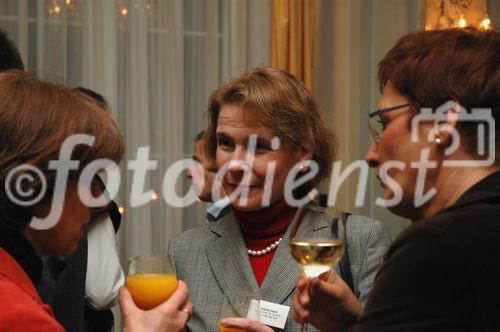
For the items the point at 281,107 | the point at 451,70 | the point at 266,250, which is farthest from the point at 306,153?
the point at 451,70

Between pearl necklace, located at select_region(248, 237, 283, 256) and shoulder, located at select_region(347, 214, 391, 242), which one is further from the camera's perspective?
pearl necklace, located at select_region(248, 237, 283, 256)

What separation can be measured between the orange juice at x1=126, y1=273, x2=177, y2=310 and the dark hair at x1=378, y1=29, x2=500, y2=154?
0.74 meters

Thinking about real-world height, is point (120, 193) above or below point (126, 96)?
below

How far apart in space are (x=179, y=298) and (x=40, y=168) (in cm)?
53

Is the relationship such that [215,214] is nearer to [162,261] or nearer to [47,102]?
[162,261]

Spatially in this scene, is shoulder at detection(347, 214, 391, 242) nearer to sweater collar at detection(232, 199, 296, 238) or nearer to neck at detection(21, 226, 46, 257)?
sweater collar at detection(232, 199, 296, 238)

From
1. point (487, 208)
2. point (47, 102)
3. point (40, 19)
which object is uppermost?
point (40, 19)

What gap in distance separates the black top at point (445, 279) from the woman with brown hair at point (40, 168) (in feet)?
1.99

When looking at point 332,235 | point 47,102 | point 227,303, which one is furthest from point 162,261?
point 47,102

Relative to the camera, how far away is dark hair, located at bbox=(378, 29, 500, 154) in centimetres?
138

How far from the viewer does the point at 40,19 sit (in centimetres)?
381

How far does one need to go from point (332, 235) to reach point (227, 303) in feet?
1.09

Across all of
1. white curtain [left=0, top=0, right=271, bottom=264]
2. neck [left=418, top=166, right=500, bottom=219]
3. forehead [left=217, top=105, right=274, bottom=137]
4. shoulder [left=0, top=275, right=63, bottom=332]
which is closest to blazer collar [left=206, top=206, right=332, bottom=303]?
forehead [left=217, top=105, right=274, bottom=137]

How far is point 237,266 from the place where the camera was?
210cm
